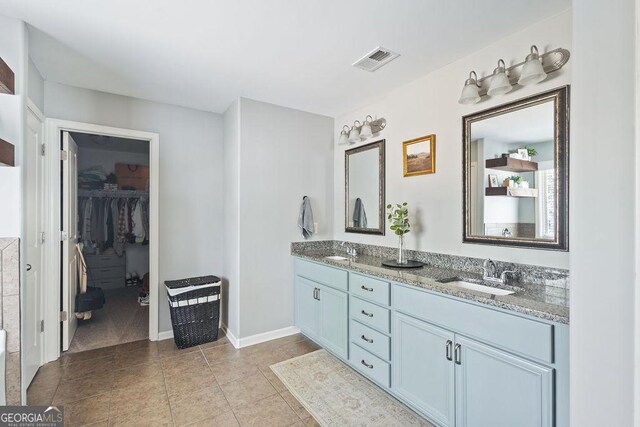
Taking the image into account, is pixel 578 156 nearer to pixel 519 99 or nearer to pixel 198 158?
pixel 519 99

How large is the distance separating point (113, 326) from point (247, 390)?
216cm

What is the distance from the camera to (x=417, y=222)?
266 centimetres

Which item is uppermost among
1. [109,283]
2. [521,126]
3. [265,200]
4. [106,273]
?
[521,126]

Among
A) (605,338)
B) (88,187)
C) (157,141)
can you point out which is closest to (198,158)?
(157,141)

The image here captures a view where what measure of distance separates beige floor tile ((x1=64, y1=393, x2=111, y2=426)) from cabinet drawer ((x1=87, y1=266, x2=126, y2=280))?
3.41m

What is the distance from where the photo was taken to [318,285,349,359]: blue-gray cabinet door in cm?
256

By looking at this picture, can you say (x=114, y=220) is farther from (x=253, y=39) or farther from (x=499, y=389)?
(x=499, y=389)

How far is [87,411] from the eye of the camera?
2.03m

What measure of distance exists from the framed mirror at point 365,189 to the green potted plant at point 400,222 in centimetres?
21

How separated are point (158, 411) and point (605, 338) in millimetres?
2484

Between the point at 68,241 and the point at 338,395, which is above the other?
the point at 68,241

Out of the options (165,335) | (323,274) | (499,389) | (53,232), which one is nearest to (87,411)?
(165,335)

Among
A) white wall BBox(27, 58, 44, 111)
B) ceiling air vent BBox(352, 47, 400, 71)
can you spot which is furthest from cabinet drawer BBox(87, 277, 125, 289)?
ceiling air vent BBox(352, 47, 400, 71)

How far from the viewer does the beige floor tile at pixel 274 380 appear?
7.63 ft
